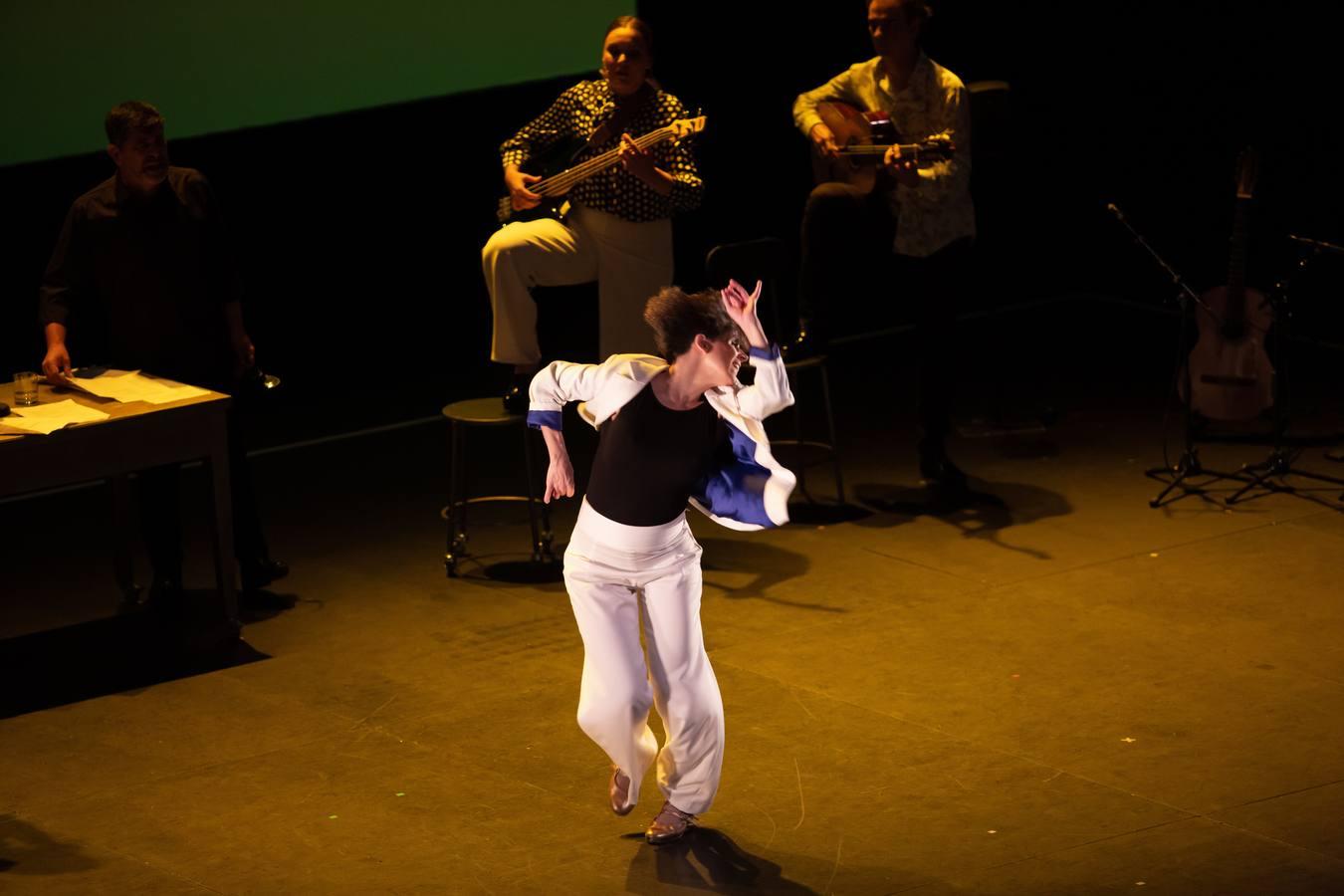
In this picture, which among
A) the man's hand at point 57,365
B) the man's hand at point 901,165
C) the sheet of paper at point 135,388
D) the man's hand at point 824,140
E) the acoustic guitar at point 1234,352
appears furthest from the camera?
the acoustic guitar at point 1234,352

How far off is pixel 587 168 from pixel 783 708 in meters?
2.31

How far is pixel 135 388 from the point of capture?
6.50m

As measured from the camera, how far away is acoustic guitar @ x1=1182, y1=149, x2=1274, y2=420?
7.89m

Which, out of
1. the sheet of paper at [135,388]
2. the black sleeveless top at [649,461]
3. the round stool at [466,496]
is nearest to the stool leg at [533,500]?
the round stool at [466,496]

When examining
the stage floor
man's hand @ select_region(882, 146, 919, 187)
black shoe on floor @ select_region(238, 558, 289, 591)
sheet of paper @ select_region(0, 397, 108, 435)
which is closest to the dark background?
man's hand @ select_region(882, 146, 919, 187)

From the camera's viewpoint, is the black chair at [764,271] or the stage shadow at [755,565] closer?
the stage shadow at [755,565]

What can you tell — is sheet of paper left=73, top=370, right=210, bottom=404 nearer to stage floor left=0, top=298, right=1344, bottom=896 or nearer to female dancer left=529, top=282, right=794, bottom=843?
stage floor left=0, top=298, right=1344, bottom=896

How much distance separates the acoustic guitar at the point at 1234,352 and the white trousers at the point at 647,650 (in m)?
3.74

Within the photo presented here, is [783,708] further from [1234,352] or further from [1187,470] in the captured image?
[1234,352]

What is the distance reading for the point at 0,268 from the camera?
8711 millimetres

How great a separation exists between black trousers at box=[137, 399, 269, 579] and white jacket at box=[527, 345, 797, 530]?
94.8 inches

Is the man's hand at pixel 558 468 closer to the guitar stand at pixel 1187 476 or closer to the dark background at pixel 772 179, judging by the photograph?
the guitar stand at pixel 1187 476

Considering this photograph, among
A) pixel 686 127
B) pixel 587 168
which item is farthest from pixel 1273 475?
pixel 587 168

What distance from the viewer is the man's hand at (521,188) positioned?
23.7 ft
